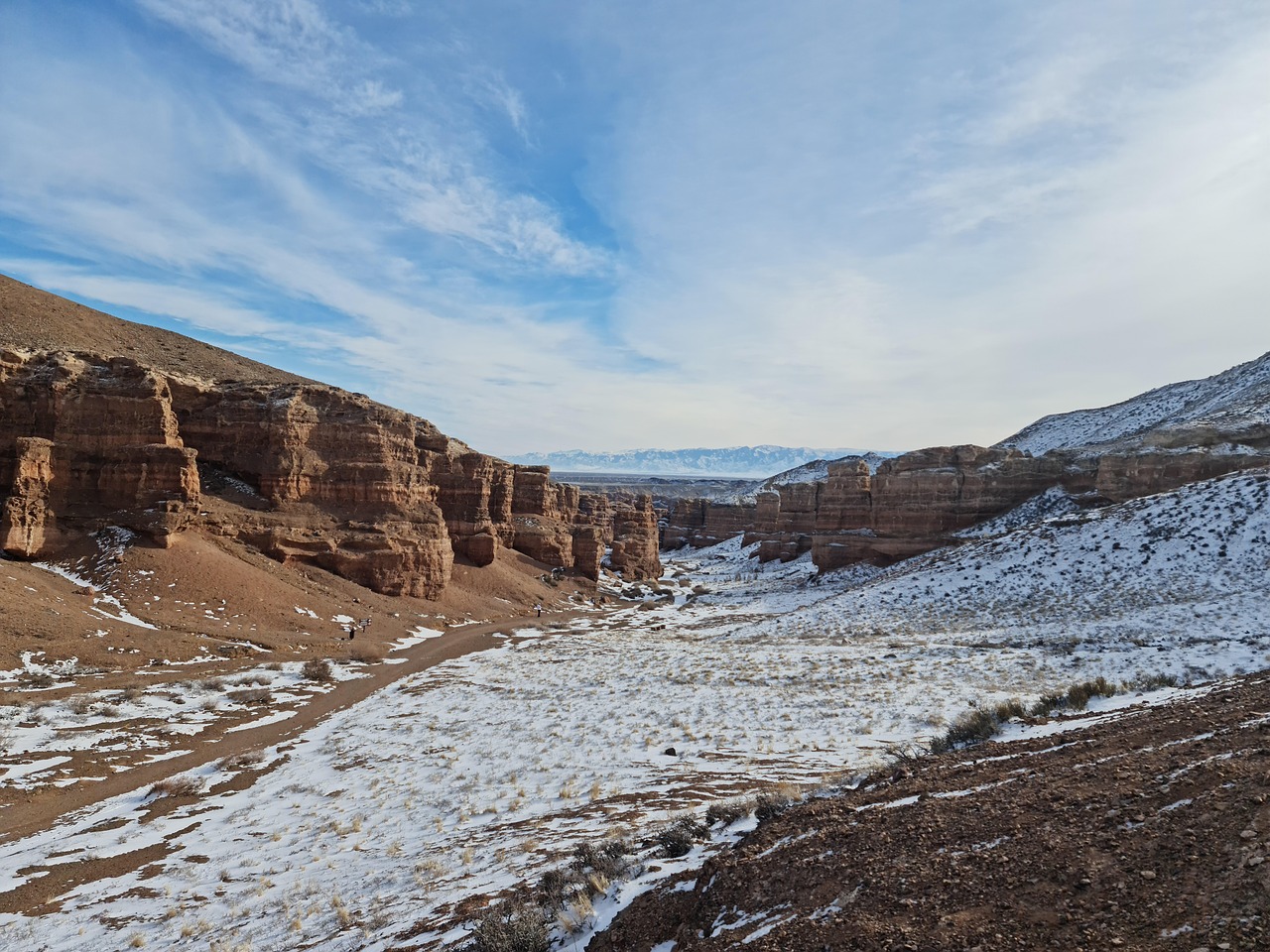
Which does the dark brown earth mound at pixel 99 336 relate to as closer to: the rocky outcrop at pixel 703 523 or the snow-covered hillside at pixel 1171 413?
the rocky outcrop at pixel 703 523

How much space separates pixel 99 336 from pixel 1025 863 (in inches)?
2561

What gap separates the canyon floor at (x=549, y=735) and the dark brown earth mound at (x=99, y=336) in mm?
21497

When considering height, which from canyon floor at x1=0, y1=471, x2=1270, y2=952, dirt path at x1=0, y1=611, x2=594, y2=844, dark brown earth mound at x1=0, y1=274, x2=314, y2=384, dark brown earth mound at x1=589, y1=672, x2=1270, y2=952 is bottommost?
dirt path at x1=0, y1=611, x2=594, y2=844

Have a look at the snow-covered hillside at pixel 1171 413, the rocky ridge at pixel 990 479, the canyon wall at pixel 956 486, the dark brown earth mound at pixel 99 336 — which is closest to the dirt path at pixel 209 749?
the dark brown earth mound at pixel 99 336

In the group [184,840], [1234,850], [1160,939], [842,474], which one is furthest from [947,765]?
[842,474]

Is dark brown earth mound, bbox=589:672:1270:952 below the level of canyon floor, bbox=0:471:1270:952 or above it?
above

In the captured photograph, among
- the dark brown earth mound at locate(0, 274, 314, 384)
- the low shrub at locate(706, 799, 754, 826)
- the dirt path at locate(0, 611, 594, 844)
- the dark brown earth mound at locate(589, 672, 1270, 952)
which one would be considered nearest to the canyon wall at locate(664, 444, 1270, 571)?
the dirt path at locate(0, 611, 594, 844)

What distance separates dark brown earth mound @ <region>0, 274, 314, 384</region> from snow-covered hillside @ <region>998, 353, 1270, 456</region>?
73.7 metres

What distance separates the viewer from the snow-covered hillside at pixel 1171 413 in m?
56.0

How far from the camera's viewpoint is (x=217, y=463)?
36.0 meters

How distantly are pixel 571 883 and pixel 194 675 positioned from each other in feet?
68.0

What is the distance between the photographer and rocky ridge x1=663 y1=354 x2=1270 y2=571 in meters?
40.4

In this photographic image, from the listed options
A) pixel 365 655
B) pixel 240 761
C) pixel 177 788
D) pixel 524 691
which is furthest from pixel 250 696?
pixel 524 691

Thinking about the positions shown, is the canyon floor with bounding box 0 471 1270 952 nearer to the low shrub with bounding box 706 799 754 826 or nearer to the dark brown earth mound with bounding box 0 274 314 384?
the low shrub with bounding box 706 799 754 826
